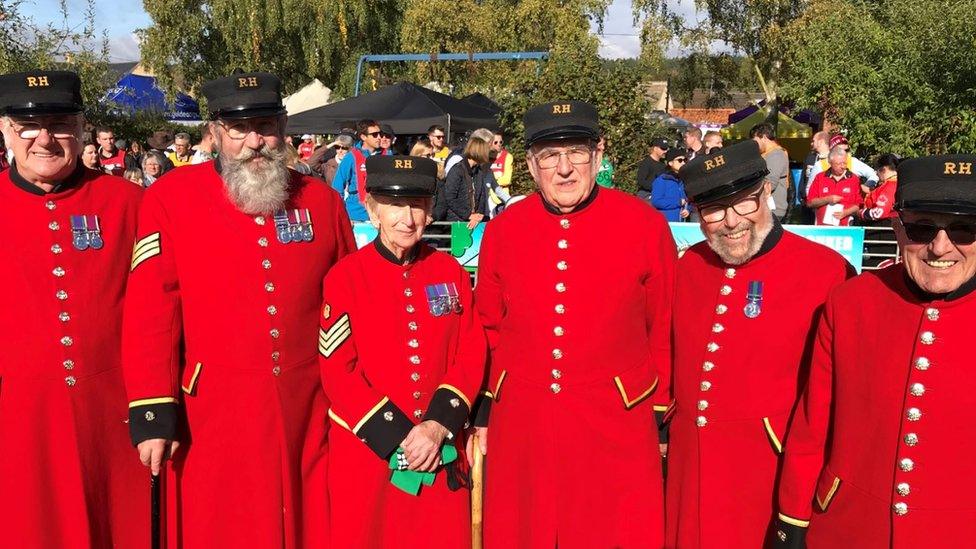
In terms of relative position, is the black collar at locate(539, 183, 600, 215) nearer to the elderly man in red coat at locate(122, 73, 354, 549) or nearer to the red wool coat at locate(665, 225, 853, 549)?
the red wool coat at locate(665, 225, 853, 549)

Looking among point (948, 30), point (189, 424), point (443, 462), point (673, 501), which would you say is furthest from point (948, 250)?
point (948, 30)

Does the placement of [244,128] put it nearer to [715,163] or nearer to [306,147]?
[715,163]

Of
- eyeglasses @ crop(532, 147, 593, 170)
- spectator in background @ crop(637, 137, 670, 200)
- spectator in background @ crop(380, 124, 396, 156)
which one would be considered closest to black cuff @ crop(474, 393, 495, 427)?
eyeglasses @ crop(532, 147, 593, 170)

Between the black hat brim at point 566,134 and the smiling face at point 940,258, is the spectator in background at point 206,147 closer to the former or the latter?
the black hat brim at point 566,134

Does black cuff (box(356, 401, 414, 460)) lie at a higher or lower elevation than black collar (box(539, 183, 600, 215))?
lower

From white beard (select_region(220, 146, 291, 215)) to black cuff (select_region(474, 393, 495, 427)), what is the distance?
119cm

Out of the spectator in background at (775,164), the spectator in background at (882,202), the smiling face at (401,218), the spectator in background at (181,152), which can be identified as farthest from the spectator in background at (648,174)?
the smiling face at (401,218)

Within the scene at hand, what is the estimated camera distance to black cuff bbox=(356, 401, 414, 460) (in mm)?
3523

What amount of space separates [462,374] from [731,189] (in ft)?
4.22

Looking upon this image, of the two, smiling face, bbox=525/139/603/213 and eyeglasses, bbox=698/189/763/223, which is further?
smiling face, bbox=525/139/603/213

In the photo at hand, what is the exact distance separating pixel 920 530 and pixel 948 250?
2.73 feet

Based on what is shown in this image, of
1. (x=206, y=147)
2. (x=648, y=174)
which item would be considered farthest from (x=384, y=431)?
(x=648, y=174)

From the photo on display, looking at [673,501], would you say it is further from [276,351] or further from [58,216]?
[58,216]

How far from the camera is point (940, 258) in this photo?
2.58m
